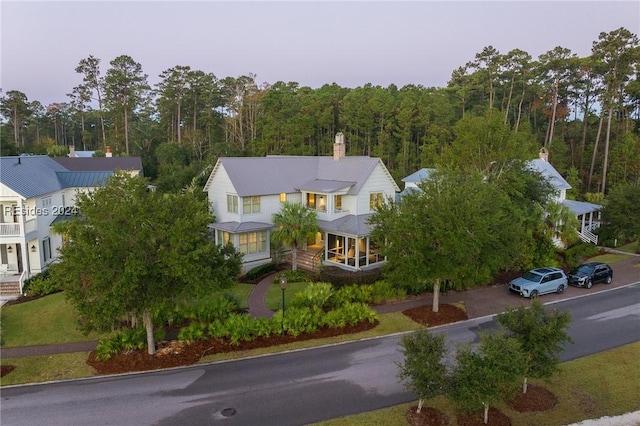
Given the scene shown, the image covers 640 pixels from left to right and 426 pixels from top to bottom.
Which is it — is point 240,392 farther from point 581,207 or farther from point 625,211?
point 581,207

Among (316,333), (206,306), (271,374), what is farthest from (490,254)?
(206,306)

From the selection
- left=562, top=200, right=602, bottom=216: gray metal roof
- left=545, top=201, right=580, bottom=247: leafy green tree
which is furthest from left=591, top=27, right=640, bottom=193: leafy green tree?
left=545, top=201, right=580, bottom=247: leafy green tree

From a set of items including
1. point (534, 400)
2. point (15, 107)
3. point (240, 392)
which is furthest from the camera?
point (15, 107)

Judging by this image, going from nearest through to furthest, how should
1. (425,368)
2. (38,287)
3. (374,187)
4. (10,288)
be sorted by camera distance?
1. (425,368)
2. (38,287)
3. (10,288)
4. (374,187)

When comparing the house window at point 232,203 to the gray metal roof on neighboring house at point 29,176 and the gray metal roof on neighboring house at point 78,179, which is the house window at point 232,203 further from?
the gray metal roof on neighboring house at point 29,176

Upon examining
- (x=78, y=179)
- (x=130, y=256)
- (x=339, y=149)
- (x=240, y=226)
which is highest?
(x=339, y=149)

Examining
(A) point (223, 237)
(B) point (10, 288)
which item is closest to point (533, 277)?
(A) point (223, 237)

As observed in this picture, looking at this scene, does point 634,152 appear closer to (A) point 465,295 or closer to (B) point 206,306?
(A) point 465,295

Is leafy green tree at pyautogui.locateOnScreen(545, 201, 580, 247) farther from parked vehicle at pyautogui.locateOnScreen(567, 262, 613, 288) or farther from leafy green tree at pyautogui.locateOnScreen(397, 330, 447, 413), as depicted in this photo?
leafy green tree at pyautogui.locateOnScreen(397, 330, 447, 413)
